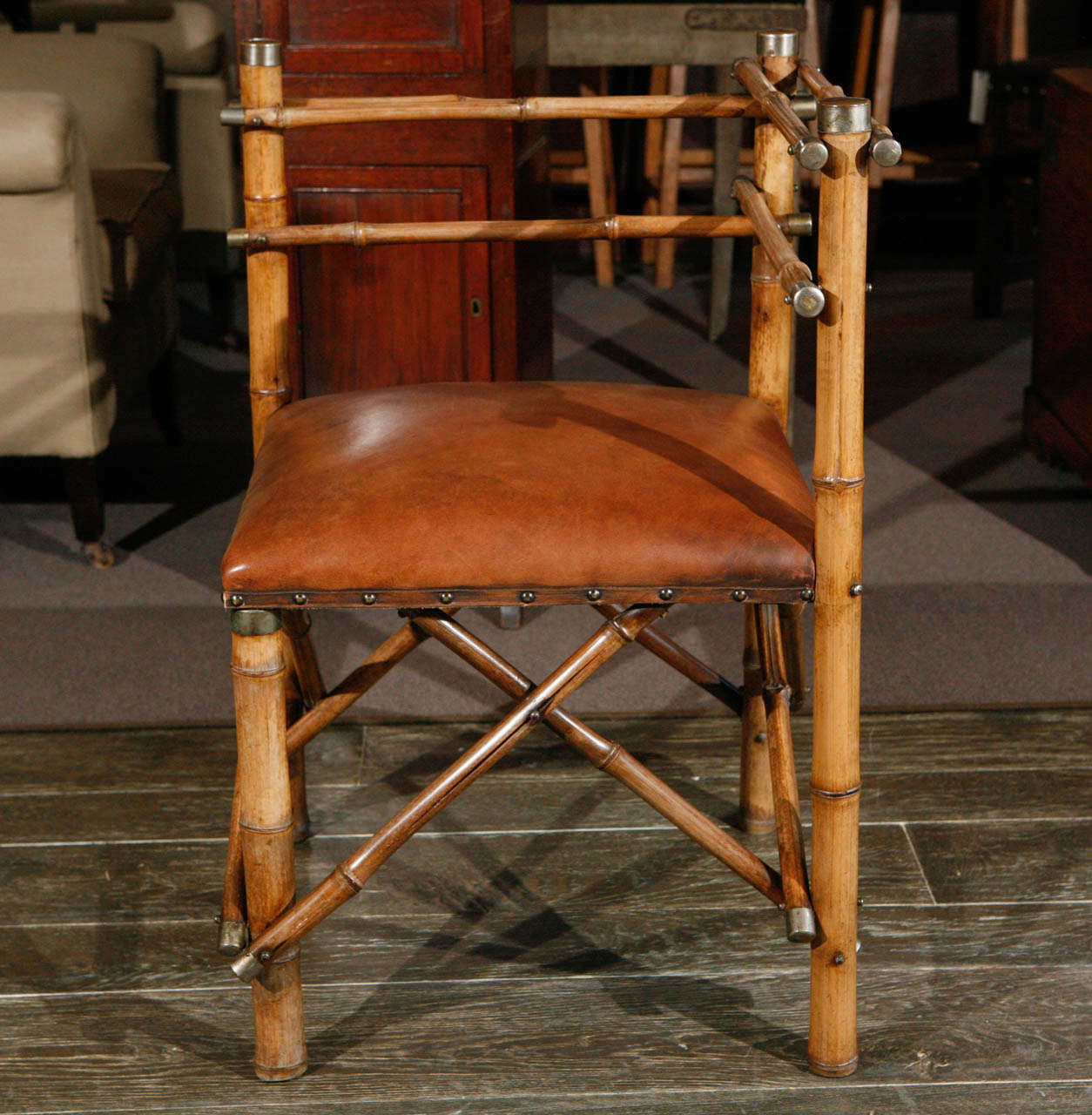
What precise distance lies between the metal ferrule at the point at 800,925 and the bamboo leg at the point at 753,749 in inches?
12.4

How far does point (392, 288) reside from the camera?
7.40 feet

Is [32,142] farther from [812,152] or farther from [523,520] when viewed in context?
[812,152]

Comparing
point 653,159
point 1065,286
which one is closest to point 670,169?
point 653,159

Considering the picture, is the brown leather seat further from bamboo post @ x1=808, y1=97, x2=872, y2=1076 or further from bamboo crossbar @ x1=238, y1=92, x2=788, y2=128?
bamboo crossbar @ x1=238, y1=92, x2=788, y2=128

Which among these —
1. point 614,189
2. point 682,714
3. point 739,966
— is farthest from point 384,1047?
point 614,189

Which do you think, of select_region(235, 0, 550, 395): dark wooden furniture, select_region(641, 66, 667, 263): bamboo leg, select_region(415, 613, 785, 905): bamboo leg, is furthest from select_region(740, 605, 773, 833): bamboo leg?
select_region(641, 66, 667, 263): bamboo leg

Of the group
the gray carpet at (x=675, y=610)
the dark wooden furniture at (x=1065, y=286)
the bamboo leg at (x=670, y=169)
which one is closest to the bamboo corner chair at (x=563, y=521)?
the gray carpet at (x=675, y=610)

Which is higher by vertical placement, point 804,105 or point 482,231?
point 804,105

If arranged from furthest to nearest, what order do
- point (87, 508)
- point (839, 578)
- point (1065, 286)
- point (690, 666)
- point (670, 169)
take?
point (670, 169) → point (1065, 286) → point (87, 508) → point (690, 666) → point (839, 578)

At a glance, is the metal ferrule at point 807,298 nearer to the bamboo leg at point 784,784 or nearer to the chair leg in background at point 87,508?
the bamboo leg at point 784,784

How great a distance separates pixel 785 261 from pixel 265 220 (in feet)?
1.82

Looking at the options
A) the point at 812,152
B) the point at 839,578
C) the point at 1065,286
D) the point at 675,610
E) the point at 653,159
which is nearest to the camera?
the point at 812,152

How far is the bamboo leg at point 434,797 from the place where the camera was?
1302mm

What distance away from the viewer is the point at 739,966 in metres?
1.50
